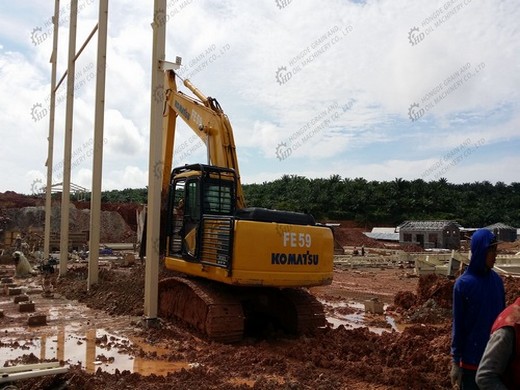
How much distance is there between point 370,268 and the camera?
73.5ft

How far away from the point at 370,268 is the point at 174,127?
14.8 meters

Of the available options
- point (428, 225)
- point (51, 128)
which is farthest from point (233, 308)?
point (428, 225)

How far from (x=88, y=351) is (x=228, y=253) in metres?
2.35

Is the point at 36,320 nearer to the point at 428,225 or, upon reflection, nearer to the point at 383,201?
the point at 428,225

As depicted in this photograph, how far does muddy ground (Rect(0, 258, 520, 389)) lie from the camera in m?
5.21

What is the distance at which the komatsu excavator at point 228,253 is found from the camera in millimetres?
6816

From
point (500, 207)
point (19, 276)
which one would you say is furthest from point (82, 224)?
point (500, 207)

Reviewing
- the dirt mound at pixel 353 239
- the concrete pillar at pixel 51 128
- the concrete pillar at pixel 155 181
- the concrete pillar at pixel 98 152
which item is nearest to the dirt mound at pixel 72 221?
the dirt mound at pixel 353 239

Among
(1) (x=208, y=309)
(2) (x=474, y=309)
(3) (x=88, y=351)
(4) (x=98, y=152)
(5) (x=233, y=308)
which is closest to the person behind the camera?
(2) (x=474, y=309)

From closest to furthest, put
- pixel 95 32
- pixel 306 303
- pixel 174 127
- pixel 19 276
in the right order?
pixel 306 303
pixel 174 127
pixel 95 32
pixel 19 276

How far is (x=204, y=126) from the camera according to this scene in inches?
354

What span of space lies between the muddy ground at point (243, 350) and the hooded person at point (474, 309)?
2114mm

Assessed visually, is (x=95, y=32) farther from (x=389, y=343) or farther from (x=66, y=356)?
(x=389, y=343)

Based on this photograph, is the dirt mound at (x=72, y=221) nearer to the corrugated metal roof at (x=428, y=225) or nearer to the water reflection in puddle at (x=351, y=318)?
the corrugated metal roof at (x=428, y=225)
